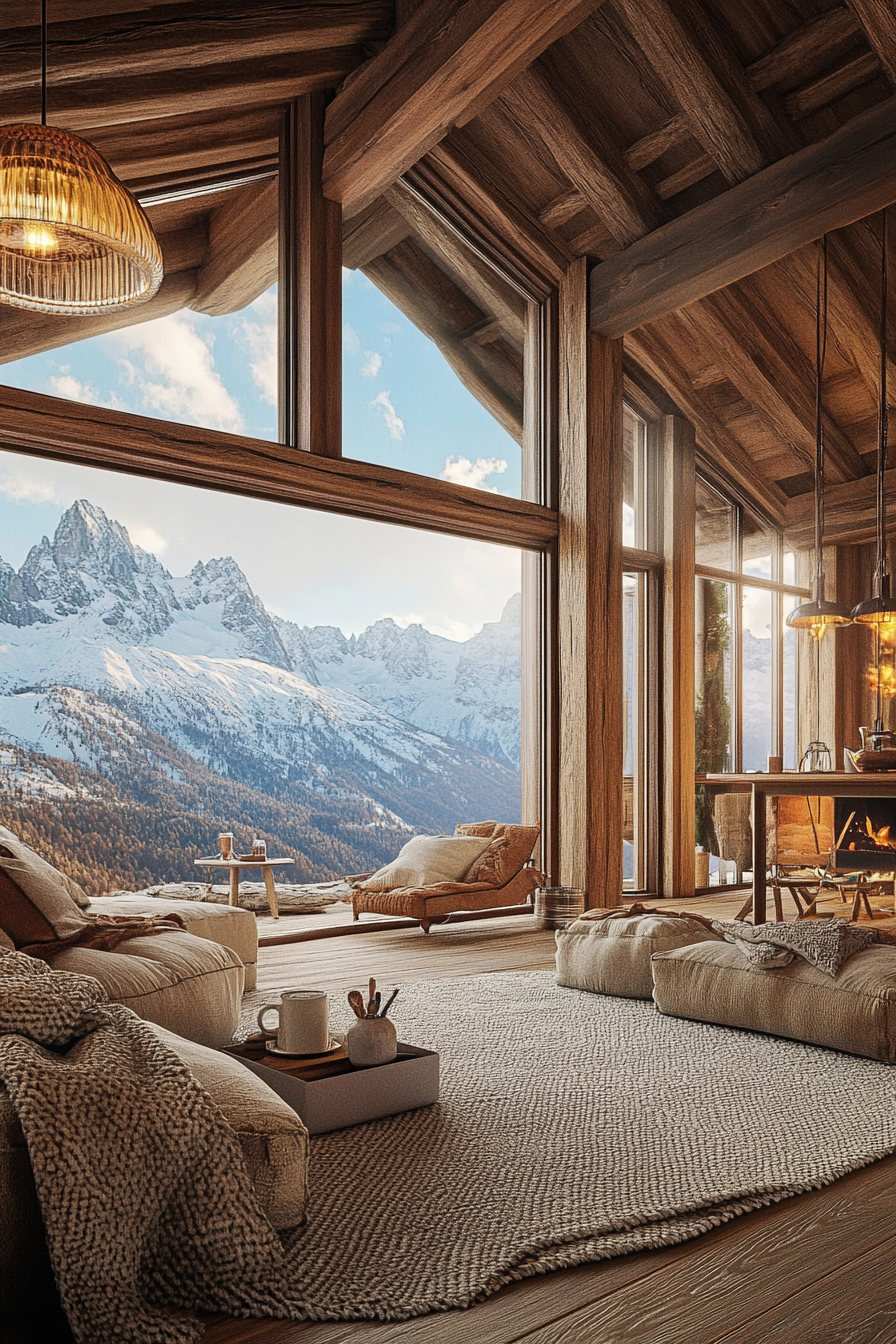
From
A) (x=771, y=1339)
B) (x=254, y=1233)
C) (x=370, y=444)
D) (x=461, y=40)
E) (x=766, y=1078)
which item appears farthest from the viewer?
(x=370, y=444)

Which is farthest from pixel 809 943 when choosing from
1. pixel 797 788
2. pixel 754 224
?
pixel 754 224

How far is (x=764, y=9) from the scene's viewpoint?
6164mm

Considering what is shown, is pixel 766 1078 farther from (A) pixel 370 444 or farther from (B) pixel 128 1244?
(A) pixel 370 444

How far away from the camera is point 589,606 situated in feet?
23.0

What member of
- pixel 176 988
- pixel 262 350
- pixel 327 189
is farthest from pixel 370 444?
pixel 176 988

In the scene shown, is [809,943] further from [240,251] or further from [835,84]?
[835,84]

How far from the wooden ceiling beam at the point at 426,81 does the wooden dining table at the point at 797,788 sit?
4057 mm

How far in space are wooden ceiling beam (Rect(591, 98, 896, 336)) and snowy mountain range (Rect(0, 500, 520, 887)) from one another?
5534 millimetres

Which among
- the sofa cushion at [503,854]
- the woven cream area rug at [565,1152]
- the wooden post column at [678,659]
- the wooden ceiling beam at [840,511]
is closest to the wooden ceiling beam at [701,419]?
the wooden ceiling beam at [840,511]

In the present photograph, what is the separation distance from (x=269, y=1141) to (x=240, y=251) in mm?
5301

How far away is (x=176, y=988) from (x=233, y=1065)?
41.6 inches

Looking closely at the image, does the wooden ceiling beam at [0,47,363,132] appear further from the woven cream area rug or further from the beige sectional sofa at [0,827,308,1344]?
the woven cream area rug

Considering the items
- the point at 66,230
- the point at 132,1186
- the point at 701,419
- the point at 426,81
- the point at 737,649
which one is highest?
the point at 426,81

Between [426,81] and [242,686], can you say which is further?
[242,686]
